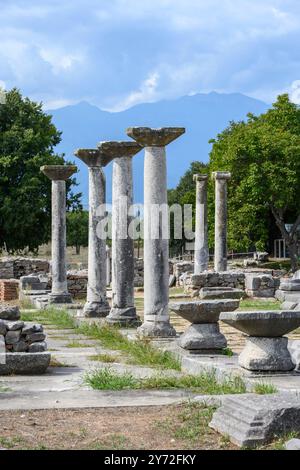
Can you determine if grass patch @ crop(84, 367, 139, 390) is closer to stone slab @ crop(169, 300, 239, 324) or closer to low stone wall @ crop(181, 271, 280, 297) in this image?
stone slab @ crop(169, 300, 239, 324)

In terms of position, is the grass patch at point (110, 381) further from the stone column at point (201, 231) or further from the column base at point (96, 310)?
the stone column at point (201, 231)

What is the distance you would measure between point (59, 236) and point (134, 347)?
11.0 metres

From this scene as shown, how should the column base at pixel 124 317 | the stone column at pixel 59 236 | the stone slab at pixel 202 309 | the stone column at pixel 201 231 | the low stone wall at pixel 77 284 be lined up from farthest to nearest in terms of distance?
the stone column at pixel 201 231 < the low stone wall at pixel 77 284 < the stone column at pixel 59 236 < the column base at pixel 124 317 < the stone slab at pixel 202 309

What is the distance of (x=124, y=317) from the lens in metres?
17.4

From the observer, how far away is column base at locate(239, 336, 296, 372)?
34.1ft

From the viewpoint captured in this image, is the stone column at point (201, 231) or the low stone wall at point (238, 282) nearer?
the low stone wall at point (238, 282)

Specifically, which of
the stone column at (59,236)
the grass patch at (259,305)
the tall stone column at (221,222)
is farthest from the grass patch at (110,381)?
the tall stone column at (221,222)

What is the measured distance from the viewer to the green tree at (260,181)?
149ft

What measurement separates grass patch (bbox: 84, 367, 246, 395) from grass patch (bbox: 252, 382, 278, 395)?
0.47 meters

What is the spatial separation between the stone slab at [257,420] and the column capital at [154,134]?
8.01 meters

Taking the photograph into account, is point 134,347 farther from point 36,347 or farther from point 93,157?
point 93,157

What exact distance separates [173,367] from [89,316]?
24.7 feet

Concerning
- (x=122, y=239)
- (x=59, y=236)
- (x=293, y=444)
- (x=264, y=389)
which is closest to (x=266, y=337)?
(x=264, y=389)
